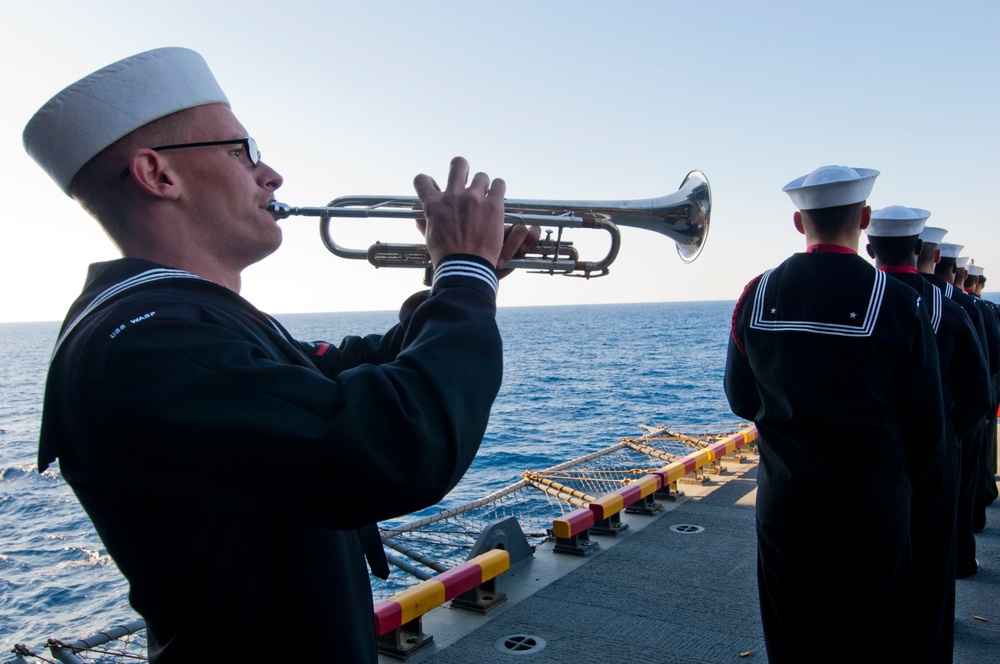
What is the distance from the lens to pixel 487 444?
26.9 meters

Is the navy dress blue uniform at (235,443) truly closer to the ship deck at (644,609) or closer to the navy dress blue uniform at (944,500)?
the navy dress blue uniform at (944,500)

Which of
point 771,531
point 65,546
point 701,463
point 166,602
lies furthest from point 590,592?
point 65,546

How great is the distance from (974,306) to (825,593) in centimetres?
319

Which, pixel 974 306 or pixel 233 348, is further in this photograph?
pixel 974 306

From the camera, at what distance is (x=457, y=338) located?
139cm

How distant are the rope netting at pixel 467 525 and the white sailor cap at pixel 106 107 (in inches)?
138

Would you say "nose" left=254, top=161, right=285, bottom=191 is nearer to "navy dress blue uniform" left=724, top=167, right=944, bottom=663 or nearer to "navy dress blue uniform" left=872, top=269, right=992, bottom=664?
"navy dress blue uniform" left=724, top=167, right=944, bottom=663

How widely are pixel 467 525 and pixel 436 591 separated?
6.82 meters

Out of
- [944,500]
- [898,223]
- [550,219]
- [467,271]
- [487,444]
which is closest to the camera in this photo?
[467,271]

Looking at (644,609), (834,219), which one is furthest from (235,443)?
(644,609)

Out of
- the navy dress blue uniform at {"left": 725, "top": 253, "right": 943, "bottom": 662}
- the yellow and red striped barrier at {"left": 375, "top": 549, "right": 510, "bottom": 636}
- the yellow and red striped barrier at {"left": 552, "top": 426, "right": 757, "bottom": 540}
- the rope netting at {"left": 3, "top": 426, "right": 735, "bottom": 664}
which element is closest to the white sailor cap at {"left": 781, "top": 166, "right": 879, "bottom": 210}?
the navy dress blue uniform at {"left": 725, "top": 253, "right": 943, "bottom": 662}

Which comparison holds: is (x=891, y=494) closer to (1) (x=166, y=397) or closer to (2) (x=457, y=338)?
(2) (x=457, y=338)

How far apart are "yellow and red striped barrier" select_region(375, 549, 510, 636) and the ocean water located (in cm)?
456

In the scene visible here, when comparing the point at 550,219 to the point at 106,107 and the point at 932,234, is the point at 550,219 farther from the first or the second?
the point at 932,234
